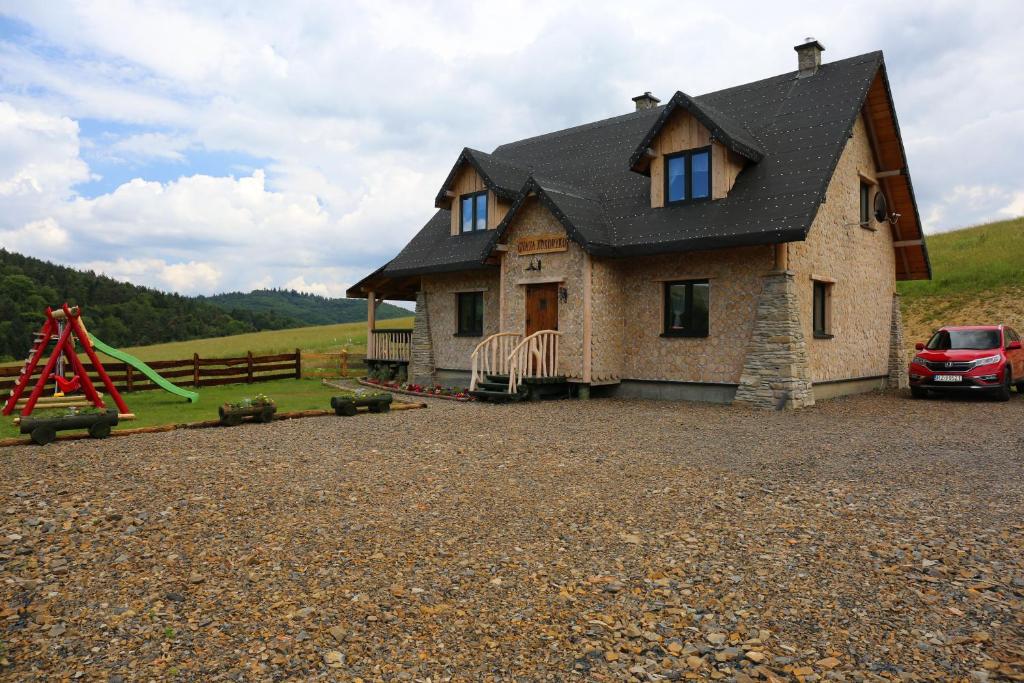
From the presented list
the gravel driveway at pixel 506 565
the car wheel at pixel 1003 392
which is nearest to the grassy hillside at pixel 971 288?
the car wheel at pixel 1003 392

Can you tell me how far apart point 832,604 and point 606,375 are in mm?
12468

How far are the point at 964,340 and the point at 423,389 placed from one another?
47.8 ft

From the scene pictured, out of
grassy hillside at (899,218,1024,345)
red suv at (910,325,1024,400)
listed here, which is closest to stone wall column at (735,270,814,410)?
red suv at (910,325,1024,400)

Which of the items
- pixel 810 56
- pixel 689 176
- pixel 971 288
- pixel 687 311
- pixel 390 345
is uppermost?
pixel 810 56

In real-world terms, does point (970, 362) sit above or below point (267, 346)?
below

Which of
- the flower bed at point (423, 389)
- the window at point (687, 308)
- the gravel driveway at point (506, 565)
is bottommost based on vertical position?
the gravel driveway at point (506, 565)

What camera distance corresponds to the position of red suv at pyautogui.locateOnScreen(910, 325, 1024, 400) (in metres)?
16.0

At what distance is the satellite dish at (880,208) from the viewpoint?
61.7 feet

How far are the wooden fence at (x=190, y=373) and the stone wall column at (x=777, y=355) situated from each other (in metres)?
16.6

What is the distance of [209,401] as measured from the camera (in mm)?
17797

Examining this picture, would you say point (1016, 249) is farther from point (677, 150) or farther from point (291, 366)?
point (291, 366)

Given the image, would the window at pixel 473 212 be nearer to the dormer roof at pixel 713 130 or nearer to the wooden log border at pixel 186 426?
the dormer roof at pixel 713 130

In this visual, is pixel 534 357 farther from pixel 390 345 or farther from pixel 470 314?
pixel 390 345

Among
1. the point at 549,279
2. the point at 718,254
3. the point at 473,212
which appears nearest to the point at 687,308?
the point at 718,254
